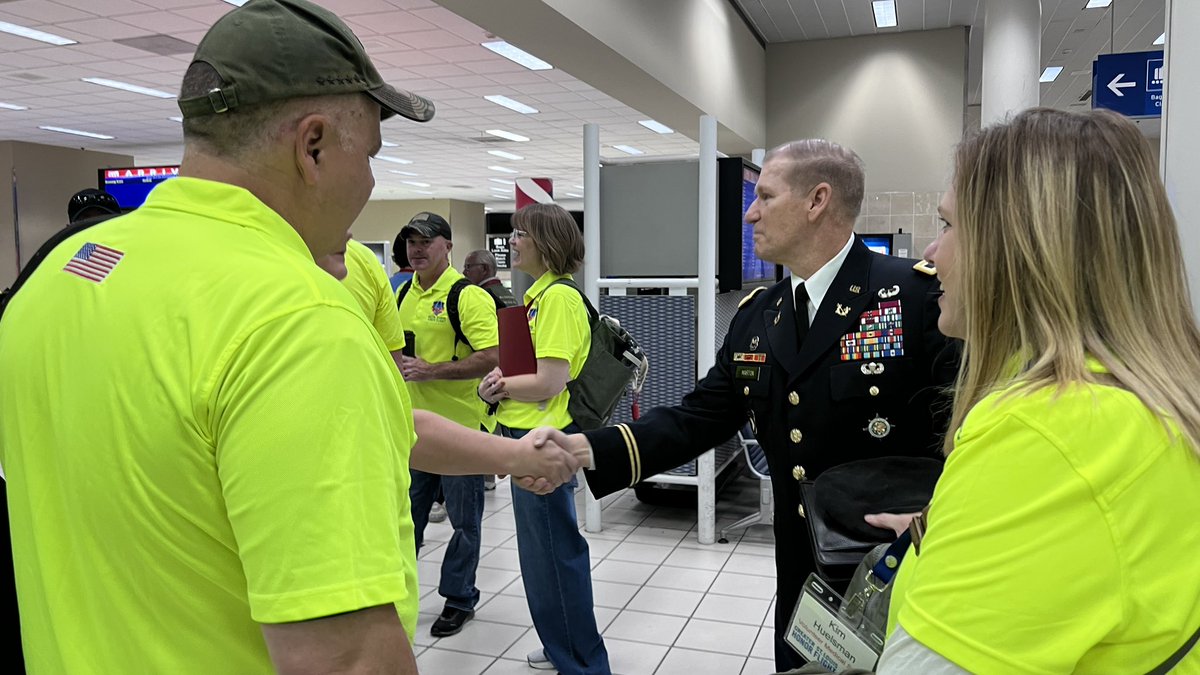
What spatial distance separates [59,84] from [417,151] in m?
6.48

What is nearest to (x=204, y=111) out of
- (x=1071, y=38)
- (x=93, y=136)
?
(x=1071, y=38)

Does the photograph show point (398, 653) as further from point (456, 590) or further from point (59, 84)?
point (59, 84)

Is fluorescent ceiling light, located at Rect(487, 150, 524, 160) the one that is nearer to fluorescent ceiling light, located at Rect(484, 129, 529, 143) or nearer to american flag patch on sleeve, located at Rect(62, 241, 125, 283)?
fluorescent ceiling light, located at Rect(484, 129, 529, 143)

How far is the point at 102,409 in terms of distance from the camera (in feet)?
2.79

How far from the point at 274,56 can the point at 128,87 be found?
11.3 metres

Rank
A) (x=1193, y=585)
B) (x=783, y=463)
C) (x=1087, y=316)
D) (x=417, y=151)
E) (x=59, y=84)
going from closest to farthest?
(x=1193, y=585) → (x=1087, y=316) → (x=783, y=463) → (x=59, y=84) → (x=417, y=151)

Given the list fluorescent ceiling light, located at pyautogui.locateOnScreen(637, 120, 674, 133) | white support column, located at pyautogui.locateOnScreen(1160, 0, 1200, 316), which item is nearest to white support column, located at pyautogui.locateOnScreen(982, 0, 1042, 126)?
fluorescent ceiling light, located at pyautogui.locateOnScreen(637, 120, 674, 133)

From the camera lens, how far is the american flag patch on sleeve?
2.94 feet

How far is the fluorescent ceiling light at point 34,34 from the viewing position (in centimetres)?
797

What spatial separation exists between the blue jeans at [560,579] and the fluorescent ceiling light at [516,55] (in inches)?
257

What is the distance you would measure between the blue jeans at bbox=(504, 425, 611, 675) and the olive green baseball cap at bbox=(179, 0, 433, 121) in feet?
7.34

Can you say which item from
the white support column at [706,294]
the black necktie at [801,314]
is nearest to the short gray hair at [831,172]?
the black necktie at [801,314]

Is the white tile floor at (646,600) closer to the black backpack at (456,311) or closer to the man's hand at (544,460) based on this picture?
the black backpack at (456,311)

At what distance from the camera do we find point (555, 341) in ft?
10.4
